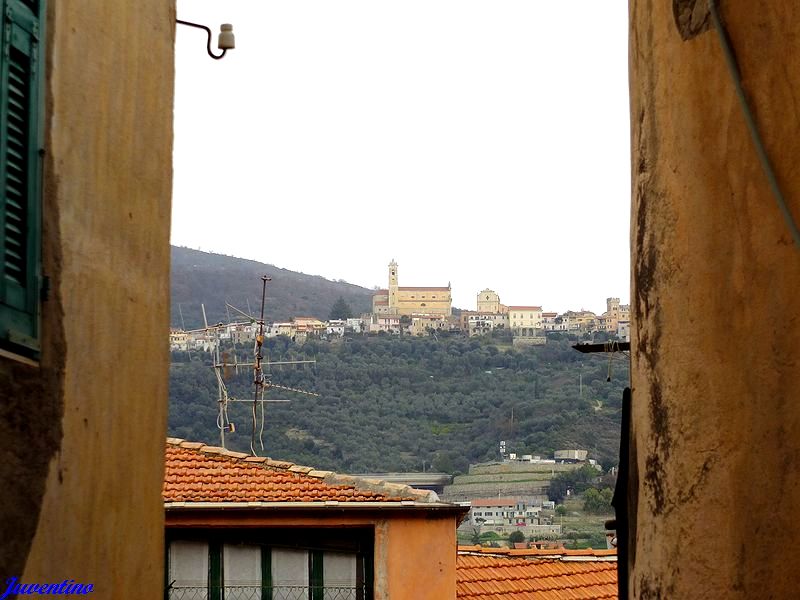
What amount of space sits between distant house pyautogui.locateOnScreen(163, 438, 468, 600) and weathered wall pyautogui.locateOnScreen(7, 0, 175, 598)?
6.72 m

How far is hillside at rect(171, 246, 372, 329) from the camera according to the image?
106562 millimetres

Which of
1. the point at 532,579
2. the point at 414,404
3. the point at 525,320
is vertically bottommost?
the point at 532,579

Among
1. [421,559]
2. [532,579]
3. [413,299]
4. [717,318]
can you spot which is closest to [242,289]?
[413,299]

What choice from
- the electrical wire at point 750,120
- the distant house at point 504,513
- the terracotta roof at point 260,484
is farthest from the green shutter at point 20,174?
the distant house at point 504,513

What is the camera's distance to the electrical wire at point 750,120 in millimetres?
4277

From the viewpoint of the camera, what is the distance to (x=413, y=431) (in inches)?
2484

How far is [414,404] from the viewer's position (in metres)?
69.5

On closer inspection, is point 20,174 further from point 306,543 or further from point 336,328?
point 336,328

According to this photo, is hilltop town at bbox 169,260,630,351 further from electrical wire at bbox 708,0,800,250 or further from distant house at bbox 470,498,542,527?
electrical wire at bbox 708,0,800,250

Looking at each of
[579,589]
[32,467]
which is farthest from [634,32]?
[579,589]

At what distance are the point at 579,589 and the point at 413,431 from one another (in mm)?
48771

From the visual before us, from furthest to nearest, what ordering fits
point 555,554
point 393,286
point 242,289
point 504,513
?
point 393,286 < point 242,289 < point 504,513 < point 555,554

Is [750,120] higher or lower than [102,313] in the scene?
higher

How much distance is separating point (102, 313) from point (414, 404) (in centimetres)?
6437
